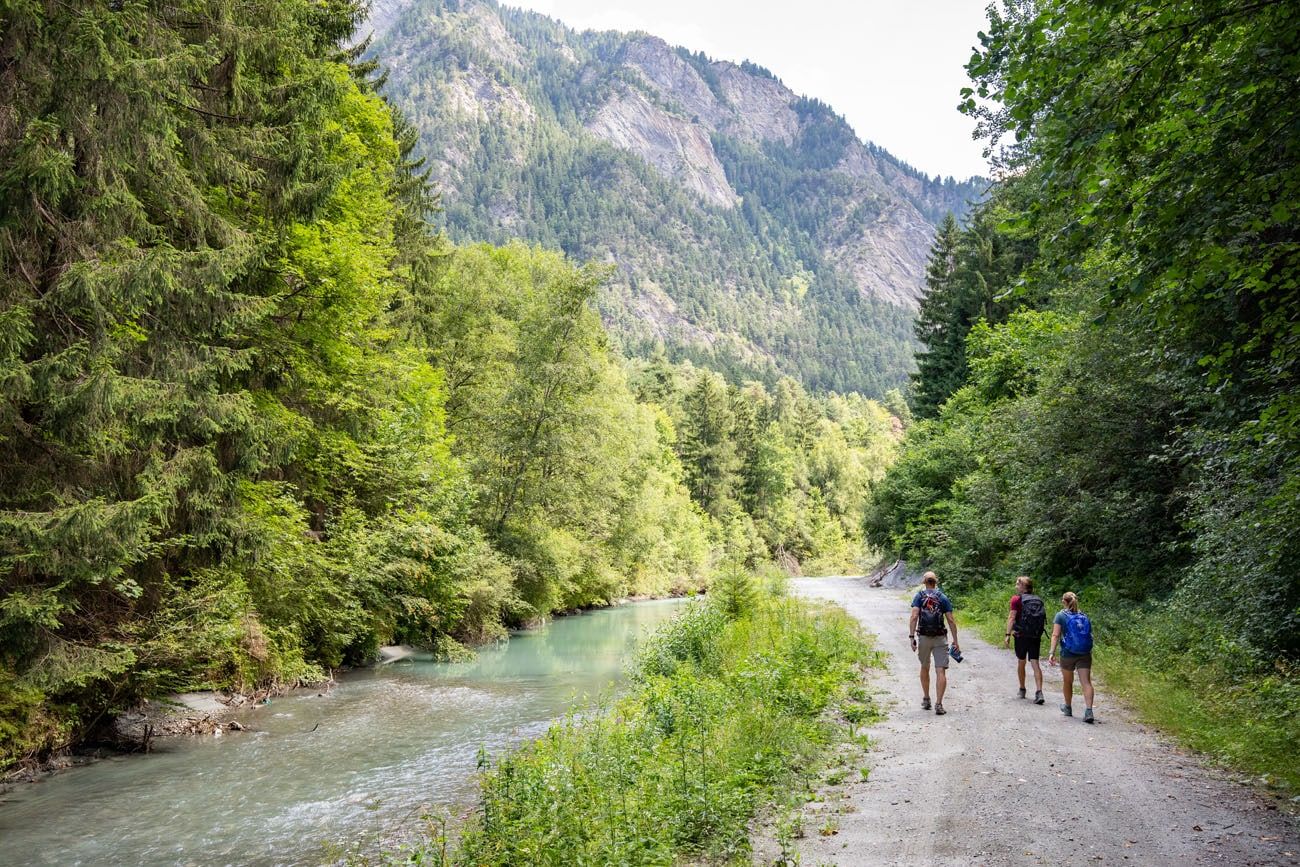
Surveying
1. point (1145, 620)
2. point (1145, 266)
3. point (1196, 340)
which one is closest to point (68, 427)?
point (1145, 266)

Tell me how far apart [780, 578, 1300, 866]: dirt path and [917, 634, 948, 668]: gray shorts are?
78 centimetres

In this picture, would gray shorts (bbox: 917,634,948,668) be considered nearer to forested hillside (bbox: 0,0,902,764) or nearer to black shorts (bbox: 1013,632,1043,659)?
black shorts (bbox: 1013,632,1043,659)

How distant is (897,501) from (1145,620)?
25802mm

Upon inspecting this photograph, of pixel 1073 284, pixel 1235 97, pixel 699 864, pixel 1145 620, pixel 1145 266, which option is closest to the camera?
pixel 1235 97

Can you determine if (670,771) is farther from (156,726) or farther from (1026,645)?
(156,726)

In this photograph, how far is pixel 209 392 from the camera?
12.1 m

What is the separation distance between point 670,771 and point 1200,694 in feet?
26.0

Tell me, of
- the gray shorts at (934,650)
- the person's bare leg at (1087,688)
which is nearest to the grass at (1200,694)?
the person's bare leg at (1087,688)

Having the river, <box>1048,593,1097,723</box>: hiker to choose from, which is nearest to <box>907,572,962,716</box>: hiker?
<box>1048,593,1097,723</box>: hiker

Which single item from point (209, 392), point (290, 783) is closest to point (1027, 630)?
point (290, 783)

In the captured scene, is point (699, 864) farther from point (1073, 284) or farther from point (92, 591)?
point (1073, 284)

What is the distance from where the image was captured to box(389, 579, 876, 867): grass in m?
6.69

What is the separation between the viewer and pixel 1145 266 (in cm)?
600

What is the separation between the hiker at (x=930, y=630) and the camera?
39.4 feet
